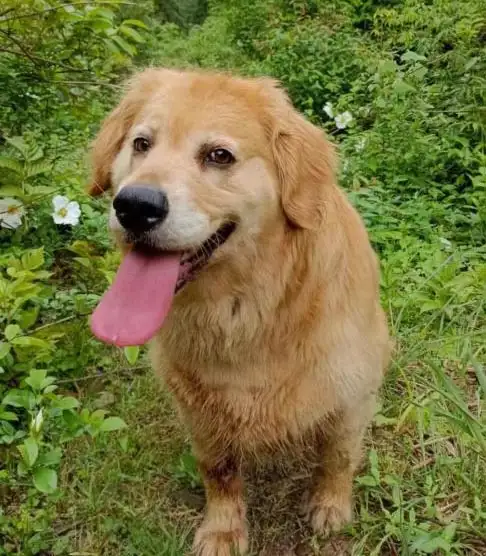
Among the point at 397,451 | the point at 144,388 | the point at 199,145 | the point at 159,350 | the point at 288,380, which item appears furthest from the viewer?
the point at 144,388

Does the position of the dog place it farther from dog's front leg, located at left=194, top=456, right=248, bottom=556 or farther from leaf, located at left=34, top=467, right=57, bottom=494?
leaf, located at left=34, top=467, right=57, bottom=494

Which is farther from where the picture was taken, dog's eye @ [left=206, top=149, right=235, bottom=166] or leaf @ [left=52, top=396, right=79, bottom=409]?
leaf @ [left=52, top=396, right=79, bottom=409]

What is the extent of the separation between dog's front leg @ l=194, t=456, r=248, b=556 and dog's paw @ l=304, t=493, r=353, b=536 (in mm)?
273

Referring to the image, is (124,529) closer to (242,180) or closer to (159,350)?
(159,350)

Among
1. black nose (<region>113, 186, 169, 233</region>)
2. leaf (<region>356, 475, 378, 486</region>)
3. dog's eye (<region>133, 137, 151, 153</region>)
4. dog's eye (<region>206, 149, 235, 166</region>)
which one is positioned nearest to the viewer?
black nose (<region>113, 186, 169, 233</region>)

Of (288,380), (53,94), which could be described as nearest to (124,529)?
(288,380)

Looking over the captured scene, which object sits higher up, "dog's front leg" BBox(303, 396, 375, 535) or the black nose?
the black nose

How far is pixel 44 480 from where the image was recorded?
2309mm

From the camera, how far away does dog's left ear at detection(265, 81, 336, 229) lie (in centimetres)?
229

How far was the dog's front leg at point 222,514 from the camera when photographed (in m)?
2.70

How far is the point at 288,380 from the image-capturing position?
7.93ft

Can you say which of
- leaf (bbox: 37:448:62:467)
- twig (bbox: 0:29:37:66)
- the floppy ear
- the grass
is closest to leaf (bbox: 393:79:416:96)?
the grass

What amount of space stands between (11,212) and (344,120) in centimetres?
237

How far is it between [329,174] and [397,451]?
1256 millimetres
